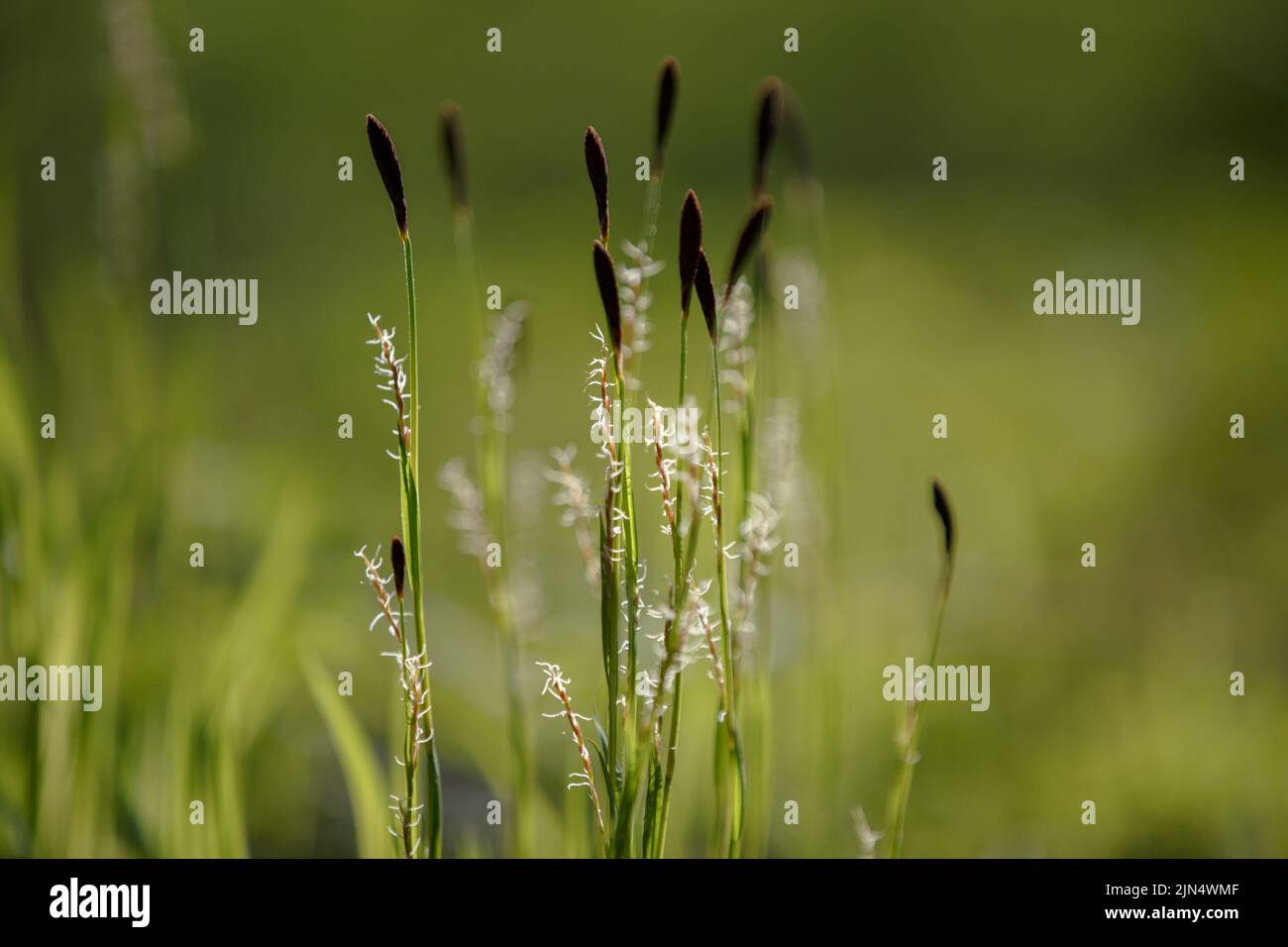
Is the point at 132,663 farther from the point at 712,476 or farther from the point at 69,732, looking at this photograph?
the point at 712,476

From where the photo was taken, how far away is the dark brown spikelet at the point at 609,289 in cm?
52

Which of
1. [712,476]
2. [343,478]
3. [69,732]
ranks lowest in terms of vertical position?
[69,732]

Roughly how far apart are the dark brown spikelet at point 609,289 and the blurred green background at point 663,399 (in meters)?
0.31

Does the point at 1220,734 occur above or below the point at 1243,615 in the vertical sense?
below

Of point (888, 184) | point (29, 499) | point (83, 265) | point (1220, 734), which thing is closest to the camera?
point (29, 499)

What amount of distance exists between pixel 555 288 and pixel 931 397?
0.92 metres

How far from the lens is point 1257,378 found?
2.22 meters

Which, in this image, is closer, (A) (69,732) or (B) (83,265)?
(A) (69,732)

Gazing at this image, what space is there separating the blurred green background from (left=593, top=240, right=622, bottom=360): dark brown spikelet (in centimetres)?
31

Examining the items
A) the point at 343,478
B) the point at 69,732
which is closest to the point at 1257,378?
the point at 343,478
